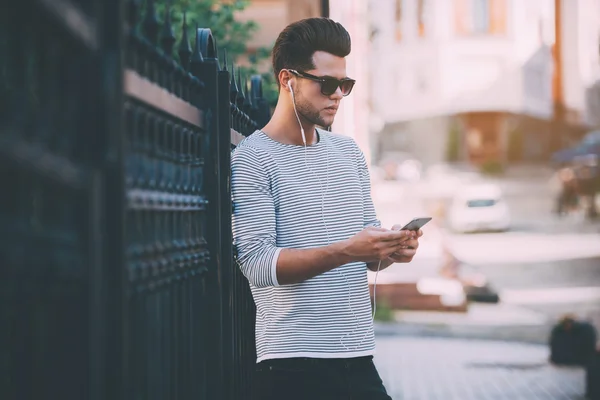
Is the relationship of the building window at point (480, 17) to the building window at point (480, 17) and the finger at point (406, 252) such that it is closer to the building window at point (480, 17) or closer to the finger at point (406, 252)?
the building window at point (480, 17)

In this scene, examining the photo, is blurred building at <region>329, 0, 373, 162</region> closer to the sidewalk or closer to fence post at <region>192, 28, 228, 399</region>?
the sidewalk

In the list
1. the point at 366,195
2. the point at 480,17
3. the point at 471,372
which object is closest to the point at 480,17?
the point at 480,17

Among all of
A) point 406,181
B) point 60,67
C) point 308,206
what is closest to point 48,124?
point 60,67

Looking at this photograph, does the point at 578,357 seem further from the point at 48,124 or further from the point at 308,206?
the point at 48,124

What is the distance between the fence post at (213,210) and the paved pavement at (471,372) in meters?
5.73

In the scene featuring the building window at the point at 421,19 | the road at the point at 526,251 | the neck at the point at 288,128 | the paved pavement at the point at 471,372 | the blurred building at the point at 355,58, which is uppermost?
the building window at the point at 421,19

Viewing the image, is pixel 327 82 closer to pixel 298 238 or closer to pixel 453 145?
pixel 298 238

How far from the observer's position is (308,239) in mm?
2785

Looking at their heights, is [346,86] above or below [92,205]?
above

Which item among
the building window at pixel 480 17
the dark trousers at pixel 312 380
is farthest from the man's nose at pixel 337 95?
the building window at pixel 480 17

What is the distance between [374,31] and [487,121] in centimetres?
2496

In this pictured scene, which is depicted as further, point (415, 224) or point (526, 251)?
point (526, 251)

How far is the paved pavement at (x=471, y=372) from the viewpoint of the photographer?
843 centimetres

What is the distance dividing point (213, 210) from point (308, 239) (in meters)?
0.30
